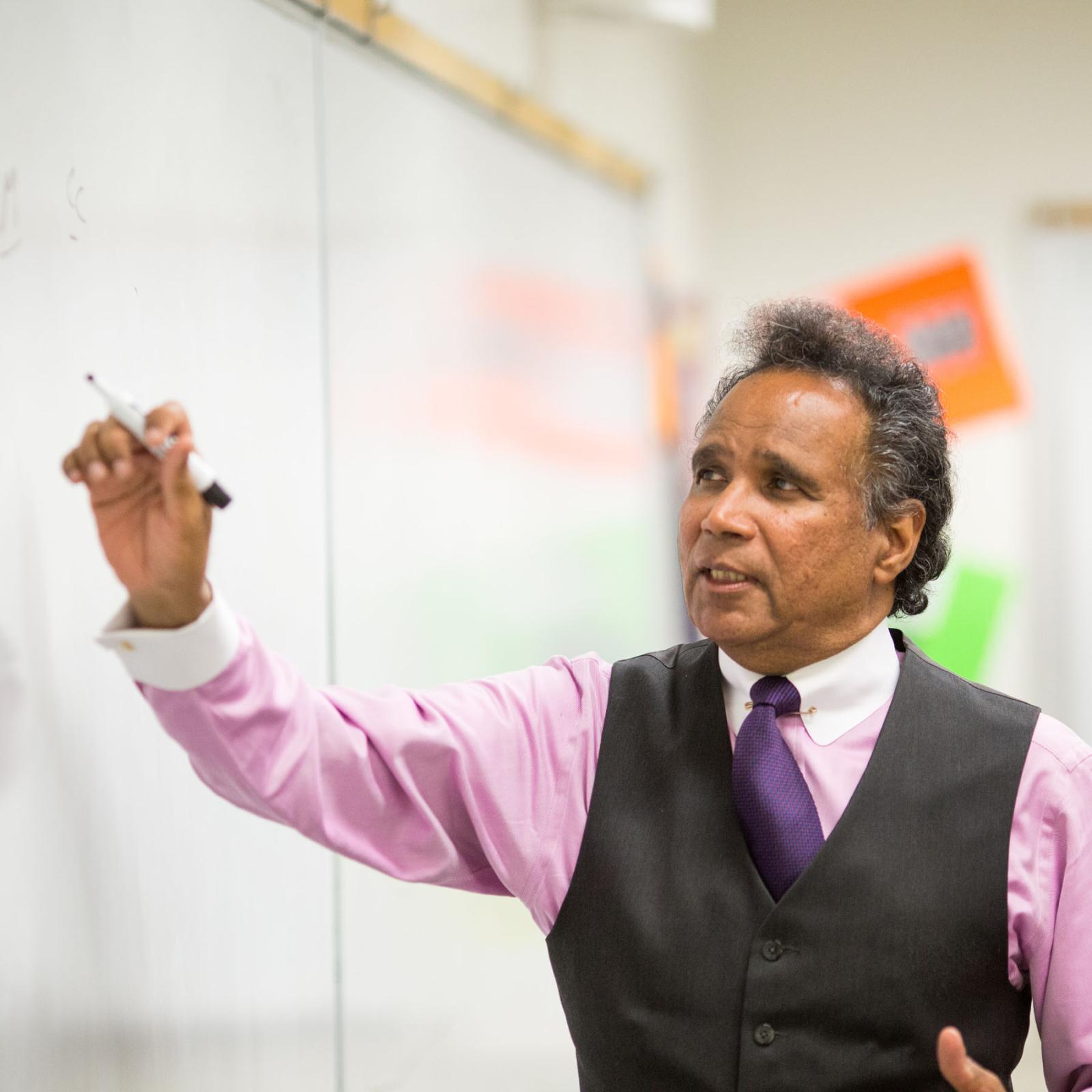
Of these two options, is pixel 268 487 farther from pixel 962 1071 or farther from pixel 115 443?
pixel 962 1071

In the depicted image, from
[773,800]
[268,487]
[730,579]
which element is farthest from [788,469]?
[268,487]

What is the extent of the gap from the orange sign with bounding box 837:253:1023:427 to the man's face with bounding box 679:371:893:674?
105 inches

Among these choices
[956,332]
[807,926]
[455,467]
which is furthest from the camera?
[956,332]

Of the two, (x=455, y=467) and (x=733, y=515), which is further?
(x=455, y=467)

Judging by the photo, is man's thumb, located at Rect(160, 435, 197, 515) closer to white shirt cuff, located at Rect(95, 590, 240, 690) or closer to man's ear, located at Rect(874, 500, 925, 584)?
white shirt cuff, located at Rect(95, 590, 240, 690)

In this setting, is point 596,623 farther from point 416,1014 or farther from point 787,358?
point 787,358

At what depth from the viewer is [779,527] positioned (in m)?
1.17

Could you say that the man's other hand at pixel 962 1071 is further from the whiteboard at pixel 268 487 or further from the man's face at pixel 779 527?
the whiteboard at pixel 268 487

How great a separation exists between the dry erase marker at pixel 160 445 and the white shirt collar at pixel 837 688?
1.75 feet

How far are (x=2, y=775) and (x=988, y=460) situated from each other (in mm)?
3219

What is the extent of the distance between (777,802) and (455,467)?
42.7 inches

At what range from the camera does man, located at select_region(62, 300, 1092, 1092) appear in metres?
1.10

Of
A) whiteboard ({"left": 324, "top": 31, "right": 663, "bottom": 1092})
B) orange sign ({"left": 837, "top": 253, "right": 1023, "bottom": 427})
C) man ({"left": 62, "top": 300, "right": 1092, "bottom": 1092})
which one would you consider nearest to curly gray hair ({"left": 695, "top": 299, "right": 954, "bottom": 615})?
man ({"left": 62, "top": 300, "right": 1092, "bottom": 1092})

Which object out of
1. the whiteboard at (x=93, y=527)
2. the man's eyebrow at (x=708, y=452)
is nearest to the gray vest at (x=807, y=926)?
the man's eyebrow at (x=708, y=452)
